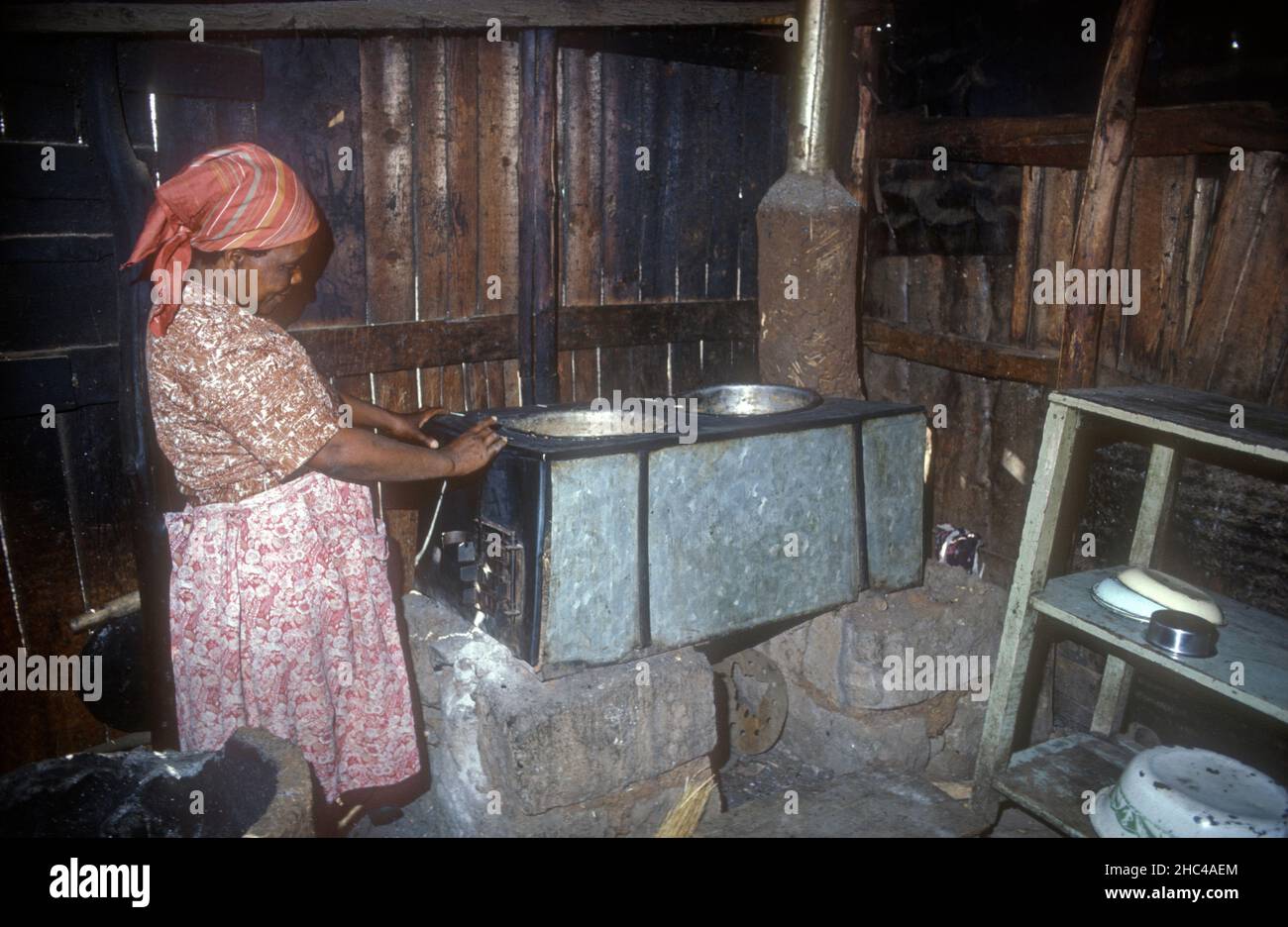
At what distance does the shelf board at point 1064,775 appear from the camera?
10.2ft

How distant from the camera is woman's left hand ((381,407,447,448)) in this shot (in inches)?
139

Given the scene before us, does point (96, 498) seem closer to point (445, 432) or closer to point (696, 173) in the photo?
point (445, 432)

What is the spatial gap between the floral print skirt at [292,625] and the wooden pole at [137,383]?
2.07 ft

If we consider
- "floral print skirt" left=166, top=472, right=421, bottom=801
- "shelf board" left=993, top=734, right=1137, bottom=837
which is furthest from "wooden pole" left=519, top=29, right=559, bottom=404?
"shelf board" left=993, top=734, right=1137, bottom=837

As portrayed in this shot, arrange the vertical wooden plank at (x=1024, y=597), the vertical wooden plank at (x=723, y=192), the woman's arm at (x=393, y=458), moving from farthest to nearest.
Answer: the vertical wooden plank at (x=723, y=192), the vertical wooden plank at (x=1024, y=597), the woman's arm at (x=393, y=458)

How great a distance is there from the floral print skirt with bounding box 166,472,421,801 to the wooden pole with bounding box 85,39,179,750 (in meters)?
0.63

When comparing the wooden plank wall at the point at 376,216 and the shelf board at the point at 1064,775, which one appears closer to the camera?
the shelf board at the point at 1064,775

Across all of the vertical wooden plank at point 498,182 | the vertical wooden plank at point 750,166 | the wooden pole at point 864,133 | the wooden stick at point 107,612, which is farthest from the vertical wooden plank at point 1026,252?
the wooden stick at point 107,612

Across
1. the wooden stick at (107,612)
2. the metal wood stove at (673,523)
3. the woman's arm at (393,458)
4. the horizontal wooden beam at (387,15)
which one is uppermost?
the horizontal wooden beam at (387,15)

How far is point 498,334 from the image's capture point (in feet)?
14.1

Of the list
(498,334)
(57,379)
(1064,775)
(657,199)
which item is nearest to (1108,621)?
(1064,775)

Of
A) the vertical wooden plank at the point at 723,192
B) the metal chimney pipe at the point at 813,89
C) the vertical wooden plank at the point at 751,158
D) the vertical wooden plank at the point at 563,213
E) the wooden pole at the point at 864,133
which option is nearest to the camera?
the metal chimney pipe at the point at 813,89

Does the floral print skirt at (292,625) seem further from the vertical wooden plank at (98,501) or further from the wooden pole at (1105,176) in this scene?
the wooden pole at (1105,176)
